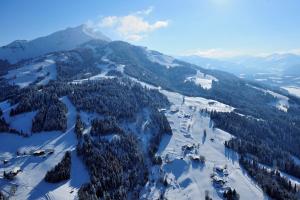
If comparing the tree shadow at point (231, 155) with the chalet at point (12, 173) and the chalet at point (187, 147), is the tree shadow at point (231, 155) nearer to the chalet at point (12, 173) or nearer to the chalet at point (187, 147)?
the chalet at point (187, 147)

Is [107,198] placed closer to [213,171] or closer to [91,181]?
[91,181]

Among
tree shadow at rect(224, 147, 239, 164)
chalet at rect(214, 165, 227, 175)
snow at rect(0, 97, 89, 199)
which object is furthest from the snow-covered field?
snow at rect(0, 97, 89, 199)

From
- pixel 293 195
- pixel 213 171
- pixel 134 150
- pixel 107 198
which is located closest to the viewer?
pixel 107 198

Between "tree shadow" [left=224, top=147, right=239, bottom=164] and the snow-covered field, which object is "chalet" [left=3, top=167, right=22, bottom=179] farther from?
"tree shadow" [left=224, top=147, right=239, bottom=164]

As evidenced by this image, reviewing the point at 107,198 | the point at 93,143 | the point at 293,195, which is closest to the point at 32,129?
the point at 93,143

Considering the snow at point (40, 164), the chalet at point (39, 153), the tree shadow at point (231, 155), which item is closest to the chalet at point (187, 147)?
the tree shadow at point (231, 155)

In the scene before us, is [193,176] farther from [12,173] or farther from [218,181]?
[12,173]

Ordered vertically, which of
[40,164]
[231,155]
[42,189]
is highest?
[40,164]

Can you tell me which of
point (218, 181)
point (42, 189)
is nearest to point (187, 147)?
point (218, 181)
